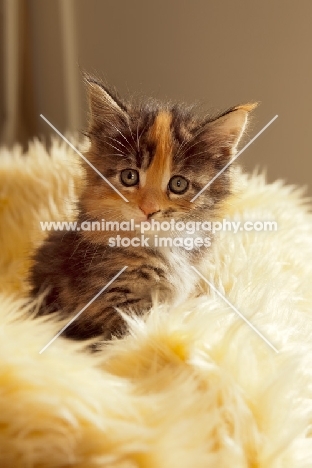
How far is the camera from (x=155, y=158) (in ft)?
2.89

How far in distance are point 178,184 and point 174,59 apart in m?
0.76

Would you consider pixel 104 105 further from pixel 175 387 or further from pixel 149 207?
pixel 175 387

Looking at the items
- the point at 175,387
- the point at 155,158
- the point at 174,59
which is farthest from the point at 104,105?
the point at 174,59

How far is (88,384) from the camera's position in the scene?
62 centimetres

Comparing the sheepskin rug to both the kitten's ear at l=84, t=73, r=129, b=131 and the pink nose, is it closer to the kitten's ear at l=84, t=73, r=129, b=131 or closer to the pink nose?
the pink nose

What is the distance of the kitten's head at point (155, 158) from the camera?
88 centimetres

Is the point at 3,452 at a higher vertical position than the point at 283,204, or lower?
lower

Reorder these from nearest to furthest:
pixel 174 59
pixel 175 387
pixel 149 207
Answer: pixel 175 387 → pixel 149 207 → pixel 174 59

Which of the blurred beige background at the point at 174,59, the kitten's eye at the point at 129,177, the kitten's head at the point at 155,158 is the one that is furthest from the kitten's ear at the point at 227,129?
the blurred beige background at the point at 174,59

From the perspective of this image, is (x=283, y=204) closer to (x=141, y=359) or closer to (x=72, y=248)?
(x=72, y=248)

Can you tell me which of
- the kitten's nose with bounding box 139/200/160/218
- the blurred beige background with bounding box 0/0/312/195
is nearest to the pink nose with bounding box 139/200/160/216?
the kitten's nose with bounding box 139/200/160/218

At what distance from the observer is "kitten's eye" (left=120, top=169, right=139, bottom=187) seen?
0.89m

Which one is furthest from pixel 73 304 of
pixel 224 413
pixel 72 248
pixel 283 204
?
pixel 283 204

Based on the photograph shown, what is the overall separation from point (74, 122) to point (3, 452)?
1.33 m
